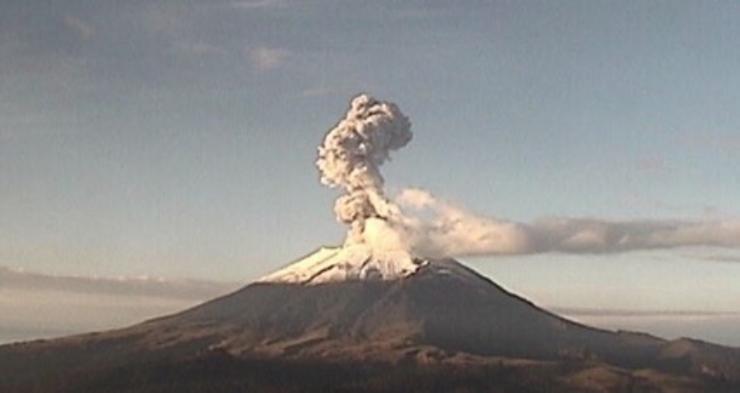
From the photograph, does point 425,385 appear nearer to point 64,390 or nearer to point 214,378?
point 214,378

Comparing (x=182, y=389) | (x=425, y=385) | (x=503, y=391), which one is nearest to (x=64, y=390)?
(x=182, y=389)

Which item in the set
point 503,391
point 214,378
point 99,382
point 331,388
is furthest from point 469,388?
point 99,382

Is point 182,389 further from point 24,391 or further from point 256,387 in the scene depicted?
point 24,391

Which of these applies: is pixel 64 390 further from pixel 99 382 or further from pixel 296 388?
pixel 296 388

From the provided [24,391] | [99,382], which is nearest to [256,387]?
[99,382]

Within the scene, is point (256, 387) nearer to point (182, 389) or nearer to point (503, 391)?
point (182, 389)

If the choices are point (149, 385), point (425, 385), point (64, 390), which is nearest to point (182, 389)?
point (149, 385)
